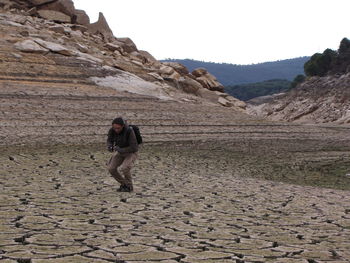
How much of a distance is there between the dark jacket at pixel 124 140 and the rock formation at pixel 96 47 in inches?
1030

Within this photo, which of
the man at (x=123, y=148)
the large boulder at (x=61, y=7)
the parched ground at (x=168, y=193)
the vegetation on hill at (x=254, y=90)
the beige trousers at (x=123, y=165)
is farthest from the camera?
the vegetation on hill at (x=254, y=90)

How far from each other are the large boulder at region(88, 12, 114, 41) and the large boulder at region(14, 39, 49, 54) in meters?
16.5

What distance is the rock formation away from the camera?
1587 inches

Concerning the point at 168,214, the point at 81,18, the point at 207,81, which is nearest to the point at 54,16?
the point at 81,18

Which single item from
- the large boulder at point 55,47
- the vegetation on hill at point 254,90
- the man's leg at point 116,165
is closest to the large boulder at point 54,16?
the large boulder at point 55,47

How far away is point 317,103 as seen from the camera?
62.0m

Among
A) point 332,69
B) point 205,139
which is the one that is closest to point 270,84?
point 332,69

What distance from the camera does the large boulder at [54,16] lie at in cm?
5369

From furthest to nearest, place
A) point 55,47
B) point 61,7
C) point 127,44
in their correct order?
1. point 61,7
2. point 127,44
3. point 55,47

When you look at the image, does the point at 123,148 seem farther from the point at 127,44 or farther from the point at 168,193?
the point at 127,44

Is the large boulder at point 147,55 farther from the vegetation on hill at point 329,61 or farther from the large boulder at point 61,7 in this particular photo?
the vegetation on hill at point 329,61

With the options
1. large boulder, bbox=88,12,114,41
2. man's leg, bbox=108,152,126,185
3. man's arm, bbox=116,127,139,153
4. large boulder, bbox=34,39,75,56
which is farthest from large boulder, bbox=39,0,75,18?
man's arm, bbox=116,127,139,153

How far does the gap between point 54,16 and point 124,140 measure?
152 ft

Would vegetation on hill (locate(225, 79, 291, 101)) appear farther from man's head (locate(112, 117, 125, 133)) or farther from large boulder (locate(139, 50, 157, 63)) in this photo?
man's head (locate(112, 117, 125, 133))
